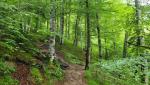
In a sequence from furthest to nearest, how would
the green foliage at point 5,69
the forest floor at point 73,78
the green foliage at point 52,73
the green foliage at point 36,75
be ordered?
the forest floor at point 73,78 → the green foliage at point 52,73 → the green foliage at point 36,75 → the green foliage at point 5,69

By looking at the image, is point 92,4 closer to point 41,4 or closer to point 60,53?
point 41,4

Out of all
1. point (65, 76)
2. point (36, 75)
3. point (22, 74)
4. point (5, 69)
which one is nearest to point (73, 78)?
point (65, 76)

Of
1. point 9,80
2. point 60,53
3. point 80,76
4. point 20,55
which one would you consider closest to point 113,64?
point 9,80

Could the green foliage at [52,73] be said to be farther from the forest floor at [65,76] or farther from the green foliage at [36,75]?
the green foliage at [36,75]

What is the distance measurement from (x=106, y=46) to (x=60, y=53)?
24.0ft

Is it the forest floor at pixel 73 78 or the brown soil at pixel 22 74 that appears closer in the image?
the brown soil at pixel 22 74

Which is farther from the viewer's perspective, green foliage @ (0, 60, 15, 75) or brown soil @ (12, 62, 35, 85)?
brown soil @ (12, 62, 35, 85)

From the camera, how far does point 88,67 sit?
19109 millimetres

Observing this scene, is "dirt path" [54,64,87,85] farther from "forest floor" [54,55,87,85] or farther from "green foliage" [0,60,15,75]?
"green foliage" [0,60,15,75]

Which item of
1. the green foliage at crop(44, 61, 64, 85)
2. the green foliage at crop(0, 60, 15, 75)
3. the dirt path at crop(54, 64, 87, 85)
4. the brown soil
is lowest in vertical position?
the dirt path at crop(54, 64, 87, 85)

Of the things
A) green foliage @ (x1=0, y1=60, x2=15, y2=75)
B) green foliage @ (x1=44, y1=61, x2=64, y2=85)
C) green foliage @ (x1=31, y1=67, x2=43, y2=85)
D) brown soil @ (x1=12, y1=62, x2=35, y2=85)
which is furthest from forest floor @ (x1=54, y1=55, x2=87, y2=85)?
green foliage @ (x1=0, y1=60, x2=15, y2=75)

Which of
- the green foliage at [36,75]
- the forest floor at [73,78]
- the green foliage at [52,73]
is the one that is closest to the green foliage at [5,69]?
the green foliage at [36,75]

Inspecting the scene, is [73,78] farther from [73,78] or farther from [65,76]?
[65,76]

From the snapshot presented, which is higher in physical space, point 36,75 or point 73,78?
point 36,75
